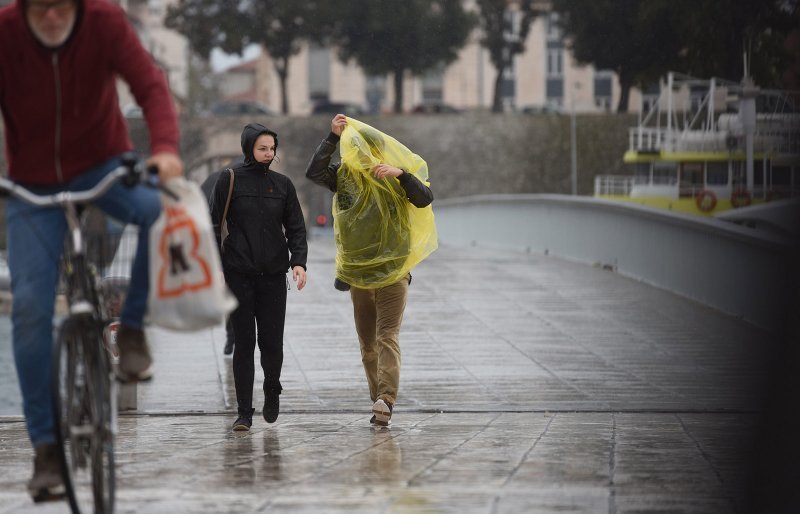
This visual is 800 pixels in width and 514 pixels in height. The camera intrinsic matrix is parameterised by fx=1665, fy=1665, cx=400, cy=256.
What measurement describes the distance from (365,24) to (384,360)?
63.4 metres

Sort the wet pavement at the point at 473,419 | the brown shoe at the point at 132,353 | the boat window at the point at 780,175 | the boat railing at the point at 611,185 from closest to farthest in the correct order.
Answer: the brown shoe at the point at 132,353 < the wet pavement at the point at 473,419 < the boat window at the point at 780,175 < the boat railing at the point at 611,185

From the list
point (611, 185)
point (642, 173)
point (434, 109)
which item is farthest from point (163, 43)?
point (642, 173)

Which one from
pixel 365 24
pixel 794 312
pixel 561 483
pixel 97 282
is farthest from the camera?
pixel 365 24

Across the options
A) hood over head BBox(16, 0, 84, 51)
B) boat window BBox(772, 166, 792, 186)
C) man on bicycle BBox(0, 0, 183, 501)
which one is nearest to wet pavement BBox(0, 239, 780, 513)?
man on bicycle BBox(0, 0, 183, 501)

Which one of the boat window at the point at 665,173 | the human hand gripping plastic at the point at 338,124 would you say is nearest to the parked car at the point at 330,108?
the boat window at the point at 665,173

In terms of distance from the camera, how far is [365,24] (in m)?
72.4

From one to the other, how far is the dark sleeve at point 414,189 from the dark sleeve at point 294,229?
66 centimetres

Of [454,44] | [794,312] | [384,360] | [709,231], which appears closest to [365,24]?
[454,44]

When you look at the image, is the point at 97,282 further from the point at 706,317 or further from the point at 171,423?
the point at 706,317

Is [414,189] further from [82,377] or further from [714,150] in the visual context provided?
[714,150]

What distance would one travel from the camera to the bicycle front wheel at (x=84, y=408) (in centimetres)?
541

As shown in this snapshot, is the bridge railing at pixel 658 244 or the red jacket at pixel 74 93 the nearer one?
the red jacket at pixel 74 93

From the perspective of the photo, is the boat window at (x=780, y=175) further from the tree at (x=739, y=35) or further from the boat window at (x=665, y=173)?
the boat window at (x=665, y=173)

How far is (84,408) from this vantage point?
221 inches
